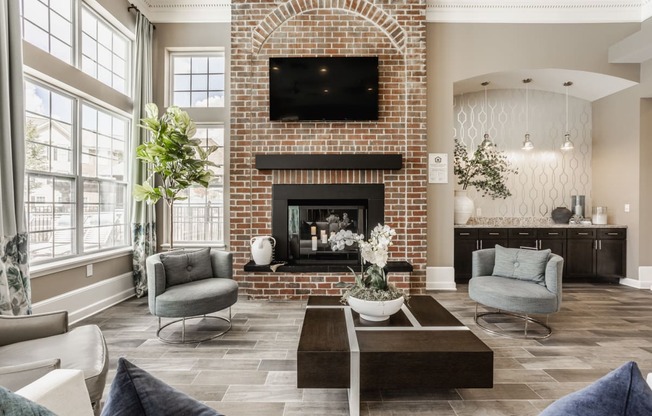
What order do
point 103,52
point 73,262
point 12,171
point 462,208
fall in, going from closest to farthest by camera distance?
point 12,171 < point 73,262 < point 103,52 < point 462,208

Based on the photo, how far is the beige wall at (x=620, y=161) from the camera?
4.70 meters

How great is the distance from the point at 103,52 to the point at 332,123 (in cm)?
284

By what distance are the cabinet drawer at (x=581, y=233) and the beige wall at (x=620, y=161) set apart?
1.56 ft

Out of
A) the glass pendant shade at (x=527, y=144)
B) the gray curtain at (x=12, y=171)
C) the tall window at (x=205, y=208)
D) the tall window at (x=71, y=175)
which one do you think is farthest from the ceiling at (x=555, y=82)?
the gray curtain at (x=12, y=171)

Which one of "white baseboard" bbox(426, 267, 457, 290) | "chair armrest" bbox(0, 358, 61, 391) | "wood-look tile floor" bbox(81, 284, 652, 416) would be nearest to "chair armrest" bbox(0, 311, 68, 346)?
"wood-look tile floor" bbox(81, 284, 652, 416)

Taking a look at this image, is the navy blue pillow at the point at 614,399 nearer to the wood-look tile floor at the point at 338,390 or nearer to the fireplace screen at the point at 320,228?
the wood-look tile floor at the point at 338,390

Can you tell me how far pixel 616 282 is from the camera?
4938 mm

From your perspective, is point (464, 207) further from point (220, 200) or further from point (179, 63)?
point (179, 63)

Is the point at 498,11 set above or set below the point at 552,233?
above

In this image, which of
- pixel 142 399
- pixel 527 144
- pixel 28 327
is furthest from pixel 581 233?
pixel 28 327

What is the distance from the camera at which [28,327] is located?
190cm

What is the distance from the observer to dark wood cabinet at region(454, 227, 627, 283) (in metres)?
4.84

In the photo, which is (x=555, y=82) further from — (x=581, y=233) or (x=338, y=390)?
(x=338, y=390)

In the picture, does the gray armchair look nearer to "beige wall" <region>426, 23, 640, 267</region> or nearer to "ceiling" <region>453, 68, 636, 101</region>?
"beige wall" <region>426, 23, 640, 267</region>
